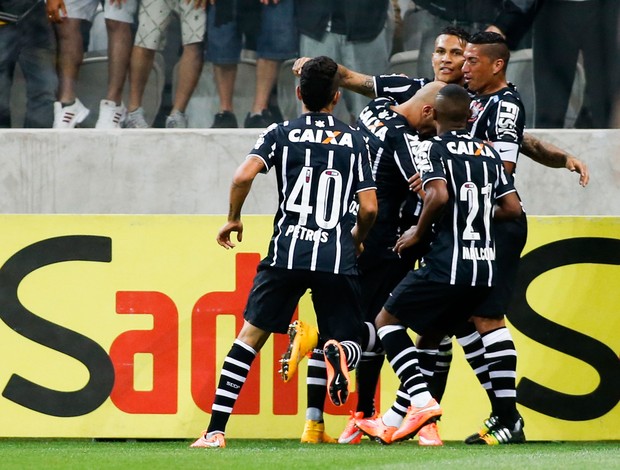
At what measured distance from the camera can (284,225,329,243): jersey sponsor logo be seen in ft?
21.3

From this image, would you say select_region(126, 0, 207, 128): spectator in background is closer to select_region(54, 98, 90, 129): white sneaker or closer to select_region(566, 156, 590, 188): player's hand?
select_region(54, 98, 90, 129): white sneaker

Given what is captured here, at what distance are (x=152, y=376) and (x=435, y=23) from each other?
12.5 feet

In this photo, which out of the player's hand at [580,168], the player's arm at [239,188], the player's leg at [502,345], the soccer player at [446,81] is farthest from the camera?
the soccer player at [446,81]

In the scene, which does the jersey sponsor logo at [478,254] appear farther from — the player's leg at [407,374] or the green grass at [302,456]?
the green grass at [302,456]

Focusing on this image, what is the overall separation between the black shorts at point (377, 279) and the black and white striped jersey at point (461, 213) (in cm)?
56

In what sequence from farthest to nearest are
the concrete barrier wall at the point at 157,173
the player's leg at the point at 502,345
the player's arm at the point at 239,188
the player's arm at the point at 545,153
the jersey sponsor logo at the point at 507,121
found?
the concrete barrier wall at the point at 157,173
the player's arm at the point at 545,153
the jersey sponsor logo at the point at 507,121
the player's leg at the point at 502,345
the player's arm at the point at 239,188

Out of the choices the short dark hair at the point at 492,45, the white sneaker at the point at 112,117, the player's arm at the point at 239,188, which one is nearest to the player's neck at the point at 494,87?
the short dark hair at the point at 492,45

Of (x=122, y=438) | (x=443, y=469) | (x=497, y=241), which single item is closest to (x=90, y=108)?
(x=122, y=438)

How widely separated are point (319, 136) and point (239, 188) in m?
0.50

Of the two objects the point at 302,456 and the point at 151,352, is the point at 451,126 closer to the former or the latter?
the point at 302,456

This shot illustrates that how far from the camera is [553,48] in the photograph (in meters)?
9.71

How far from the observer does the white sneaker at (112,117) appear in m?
9.67

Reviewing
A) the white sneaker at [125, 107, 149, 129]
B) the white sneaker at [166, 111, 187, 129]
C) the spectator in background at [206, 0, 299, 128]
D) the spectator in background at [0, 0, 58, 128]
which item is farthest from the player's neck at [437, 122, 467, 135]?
the spectator in background at [0, 0, 58, 128]

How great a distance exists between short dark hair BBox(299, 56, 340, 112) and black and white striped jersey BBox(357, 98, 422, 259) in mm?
585
